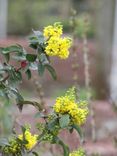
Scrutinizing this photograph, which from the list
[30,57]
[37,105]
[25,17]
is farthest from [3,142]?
[25,17]

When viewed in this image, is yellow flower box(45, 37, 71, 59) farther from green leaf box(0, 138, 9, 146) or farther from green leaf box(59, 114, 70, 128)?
green leaf box(0, 138, 9, 146)

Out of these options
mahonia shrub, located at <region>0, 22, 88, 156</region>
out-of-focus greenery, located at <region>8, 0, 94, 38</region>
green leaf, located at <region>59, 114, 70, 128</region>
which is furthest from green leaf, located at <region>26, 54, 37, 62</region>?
out-of-focus greenery, located at <region>8, 0, 94, 38</region>

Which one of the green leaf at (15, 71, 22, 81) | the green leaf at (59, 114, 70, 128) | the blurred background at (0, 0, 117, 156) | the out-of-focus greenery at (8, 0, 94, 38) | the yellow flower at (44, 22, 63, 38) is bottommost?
the green leaf at (59, 114, 70, 128)

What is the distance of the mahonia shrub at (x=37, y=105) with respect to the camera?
2.55 m

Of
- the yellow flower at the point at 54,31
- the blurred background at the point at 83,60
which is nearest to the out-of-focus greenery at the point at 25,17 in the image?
the blurred background at the point at 83,60

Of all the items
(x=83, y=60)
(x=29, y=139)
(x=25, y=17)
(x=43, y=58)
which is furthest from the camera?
(x=25, y=17)

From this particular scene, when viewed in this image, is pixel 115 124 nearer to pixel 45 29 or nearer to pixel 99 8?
pixel 99 8

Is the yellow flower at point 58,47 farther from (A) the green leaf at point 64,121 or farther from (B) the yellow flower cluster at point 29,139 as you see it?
(B) the yellow flower cluster at point 29,139

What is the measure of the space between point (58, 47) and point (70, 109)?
233mm

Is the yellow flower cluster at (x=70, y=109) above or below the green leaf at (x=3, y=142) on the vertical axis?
above

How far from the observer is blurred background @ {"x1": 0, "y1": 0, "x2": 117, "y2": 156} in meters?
6.80

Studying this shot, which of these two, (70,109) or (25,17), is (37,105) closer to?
(70,109)

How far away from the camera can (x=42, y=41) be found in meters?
2.62

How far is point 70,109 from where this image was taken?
101 inches
